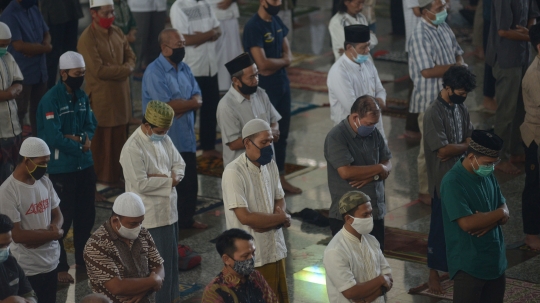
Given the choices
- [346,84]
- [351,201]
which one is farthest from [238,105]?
[351,201]

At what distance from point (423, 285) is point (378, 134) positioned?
1466 millimetres

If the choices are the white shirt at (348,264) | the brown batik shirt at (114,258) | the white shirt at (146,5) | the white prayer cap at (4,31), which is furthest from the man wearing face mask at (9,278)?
the white shirt at (146,5)

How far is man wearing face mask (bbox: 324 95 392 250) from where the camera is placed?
8.15m

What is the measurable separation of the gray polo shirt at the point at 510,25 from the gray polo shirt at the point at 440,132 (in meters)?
2.75

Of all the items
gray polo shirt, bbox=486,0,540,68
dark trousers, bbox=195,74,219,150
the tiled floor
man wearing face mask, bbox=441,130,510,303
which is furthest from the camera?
dark trousers, bbox=195,74,219,150

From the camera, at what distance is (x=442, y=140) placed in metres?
8.89

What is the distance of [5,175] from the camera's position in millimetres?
10297

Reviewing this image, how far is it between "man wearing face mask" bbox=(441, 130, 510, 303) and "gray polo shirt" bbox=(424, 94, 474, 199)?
147 centimetres

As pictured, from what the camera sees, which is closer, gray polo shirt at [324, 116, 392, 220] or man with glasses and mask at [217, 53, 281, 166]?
gray polo shirt at [324, 116, 392, 220]

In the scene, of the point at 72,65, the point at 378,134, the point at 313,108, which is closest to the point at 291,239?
the point at 378,134

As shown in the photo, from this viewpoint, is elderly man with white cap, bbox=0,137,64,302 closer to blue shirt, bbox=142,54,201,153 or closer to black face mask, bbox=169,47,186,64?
blue shirt, bbox=142,54,201,153

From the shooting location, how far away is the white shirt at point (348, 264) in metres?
6.75

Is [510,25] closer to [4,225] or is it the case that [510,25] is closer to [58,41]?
[58,41]

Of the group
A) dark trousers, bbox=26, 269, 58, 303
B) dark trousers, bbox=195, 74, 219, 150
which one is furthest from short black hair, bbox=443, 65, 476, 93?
dark trousers, bbox=195, 74, 219, 150
